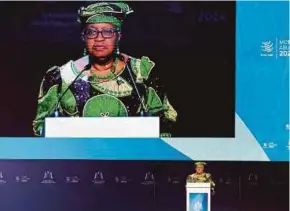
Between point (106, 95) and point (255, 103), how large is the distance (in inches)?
22.8

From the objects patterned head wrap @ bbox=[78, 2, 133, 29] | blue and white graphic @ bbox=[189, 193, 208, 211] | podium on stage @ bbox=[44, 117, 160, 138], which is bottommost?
blue and white graphic @ bbox=[189, 193, 208, 211]

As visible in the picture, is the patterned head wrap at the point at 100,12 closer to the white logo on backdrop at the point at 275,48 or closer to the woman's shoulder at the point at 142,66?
the woman's shoulder at the point at 142,66

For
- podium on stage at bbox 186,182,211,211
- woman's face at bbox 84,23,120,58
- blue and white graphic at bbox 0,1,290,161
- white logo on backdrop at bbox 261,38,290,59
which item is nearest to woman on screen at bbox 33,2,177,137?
woman's face at bbox 84,23,120,58

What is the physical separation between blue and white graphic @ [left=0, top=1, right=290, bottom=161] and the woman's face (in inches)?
14.2

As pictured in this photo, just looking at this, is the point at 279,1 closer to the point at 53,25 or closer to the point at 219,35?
the point at 219,35

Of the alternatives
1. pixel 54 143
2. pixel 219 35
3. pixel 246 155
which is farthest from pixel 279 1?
pixel 54 143

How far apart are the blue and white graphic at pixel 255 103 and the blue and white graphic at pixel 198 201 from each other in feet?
0.50

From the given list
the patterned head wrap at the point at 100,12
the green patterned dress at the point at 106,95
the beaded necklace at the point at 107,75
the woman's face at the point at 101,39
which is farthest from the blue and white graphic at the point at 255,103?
the patterned head wrap at the point at 100,12

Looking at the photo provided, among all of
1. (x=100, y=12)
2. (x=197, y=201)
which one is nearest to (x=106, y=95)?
(x=100, y=12)

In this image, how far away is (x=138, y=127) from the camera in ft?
6.60

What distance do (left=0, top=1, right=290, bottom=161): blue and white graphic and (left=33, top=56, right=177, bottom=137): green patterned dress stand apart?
0.10m

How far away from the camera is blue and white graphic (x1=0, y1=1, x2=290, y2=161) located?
1991 mm

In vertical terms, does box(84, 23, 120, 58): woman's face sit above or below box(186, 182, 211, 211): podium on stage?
above

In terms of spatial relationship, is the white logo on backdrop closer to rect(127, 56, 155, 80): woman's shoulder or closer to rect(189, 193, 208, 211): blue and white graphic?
rect(127, 56, 155, 80): woman's shoulder
